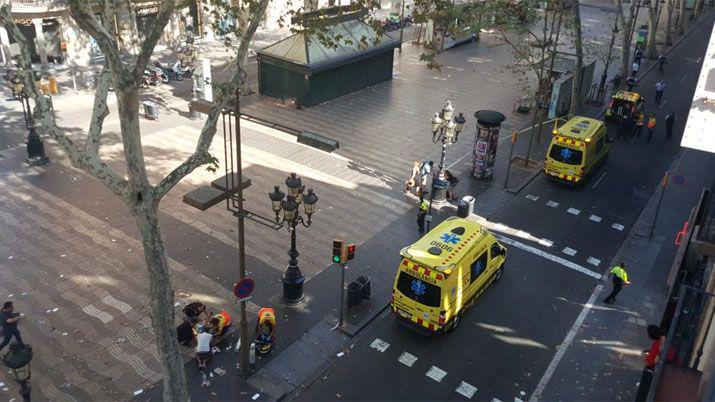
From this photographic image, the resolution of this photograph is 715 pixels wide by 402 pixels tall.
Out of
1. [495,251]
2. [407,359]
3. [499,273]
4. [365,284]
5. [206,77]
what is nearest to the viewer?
[407,359]

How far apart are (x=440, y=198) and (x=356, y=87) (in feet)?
43.5

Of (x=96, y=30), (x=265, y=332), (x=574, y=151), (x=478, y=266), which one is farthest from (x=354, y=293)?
(x=574, y=151)

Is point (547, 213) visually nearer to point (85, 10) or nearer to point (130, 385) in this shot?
point (130, 385)

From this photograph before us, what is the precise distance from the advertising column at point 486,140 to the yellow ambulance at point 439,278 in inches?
300

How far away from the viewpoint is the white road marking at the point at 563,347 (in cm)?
1327

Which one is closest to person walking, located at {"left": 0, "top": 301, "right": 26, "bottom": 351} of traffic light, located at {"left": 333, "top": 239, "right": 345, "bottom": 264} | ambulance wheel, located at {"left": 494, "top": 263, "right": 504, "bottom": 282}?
traffic light, located at {"left": 333, "top": 239, "right": 345, "bottom": 264}

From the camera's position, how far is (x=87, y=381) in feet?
41.7

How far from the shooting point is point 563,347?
14.6m

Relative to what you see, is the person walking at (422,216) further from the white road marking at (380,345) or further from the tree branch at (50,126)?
the tree branch at (50,126)

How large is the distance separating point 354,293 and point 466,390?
373 cm

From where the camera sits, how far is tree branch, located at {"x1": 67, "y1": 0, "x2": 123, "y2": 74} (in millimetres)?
8758

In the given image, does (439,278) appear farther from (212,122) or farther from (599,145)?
(599,145)

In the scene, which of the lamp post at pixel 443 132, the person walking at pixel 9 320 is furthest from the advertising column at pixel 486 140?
the person walking at pixel 9 320

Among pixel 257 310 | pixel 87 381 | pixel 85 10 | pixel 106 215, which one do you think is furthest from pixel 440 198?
pixel 85 10
